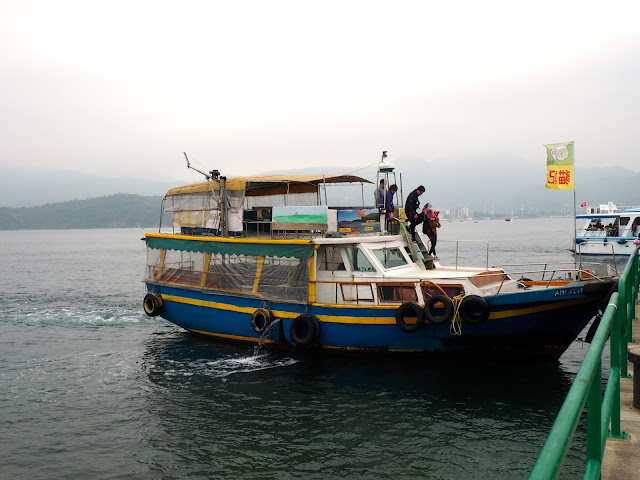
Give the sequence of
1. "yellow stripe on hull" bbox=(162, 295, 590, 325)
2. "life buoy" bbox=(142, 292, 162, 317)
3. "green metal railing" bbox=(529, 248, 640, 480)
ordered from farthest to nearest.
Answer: "life buoy" bbox=(142, 292, 162, 317), "yellow stripe on hull" bbox=(162, 295, 590, 325), "green metal railing" bbox=(529, 248, 640, 480)

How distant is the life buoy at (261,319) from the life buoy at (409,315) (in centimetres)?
375

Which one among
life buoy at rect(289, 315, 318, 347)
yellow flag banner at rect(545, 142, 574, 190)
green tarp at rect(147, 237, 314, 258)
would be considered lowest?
life buoy at rect(289, 315, 318, 347)

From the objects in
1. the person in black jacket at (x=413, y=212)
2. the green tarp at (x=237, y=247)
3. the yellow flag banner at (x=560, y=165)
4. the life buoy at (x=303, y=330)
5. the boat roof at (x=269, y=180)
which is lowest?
the life buoy at (x=303, y=330)

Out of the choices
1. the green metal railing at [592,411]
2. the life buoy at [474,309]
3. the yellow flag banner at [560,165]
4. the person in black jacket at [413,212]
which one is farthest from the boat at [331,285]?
the yellow flag banner at [560,165]

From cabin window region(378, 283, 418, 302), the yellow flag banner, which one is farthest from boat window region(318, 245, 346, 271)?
the yellow flag banner

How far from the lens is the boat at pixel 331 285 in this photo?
13.4 meters

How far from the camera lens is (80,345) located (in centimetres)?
1905

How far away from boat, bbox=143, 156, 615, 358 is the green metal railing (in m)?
8.16

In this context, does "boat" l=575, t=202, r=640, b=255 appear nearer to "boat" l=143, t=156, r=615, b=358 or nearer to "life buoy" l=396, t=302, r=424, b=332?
"boat" l=143, t=156, r=615, b=358

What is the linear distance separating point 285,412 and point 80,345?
10168 millimetres

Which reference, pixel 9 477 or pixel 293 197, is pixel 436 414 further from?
pixel 293 197

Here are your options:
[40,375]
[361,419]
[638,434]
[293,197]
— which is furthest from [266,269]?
[638,434]

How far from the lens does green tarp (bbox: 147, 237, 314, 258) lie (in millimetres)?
15477

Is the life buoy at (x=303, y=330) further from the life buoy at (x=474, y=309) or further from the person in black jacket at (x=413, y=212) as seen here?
the person in black jacket at (x=413, y=212)
